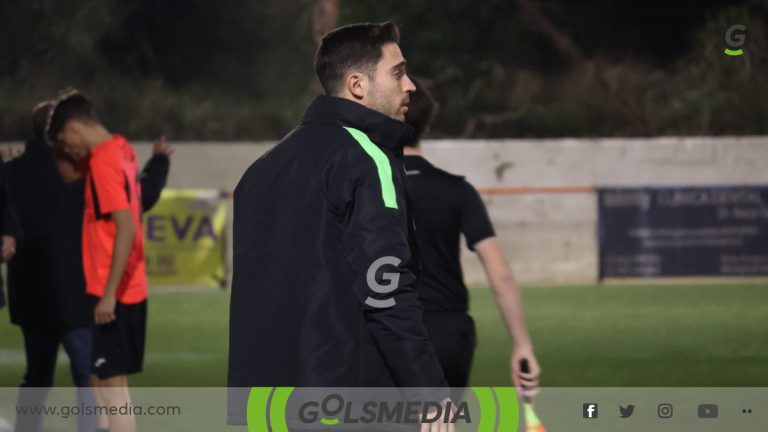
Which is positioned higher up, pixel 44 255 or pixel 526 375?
pixel 44 255

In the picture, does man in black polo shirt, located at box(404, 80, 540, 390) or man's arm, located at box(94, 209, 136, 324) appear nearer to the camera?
man in black polo shirt, located at box(404, 80, 540, 390)

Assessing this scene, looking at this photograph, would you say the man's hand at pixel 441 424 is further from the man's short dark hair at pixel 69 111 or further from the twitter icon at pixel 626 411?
the twitter icon at pixel 626 411

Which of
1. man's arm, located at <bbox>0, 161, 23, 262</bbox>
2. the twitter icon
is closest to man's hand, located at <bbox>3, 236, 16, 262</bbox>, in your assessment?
man's arm, located at <bbox>0, 161, 23, 262</bbox>

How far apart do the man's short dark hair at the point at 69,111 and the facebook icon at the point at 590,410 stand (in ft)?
12.6

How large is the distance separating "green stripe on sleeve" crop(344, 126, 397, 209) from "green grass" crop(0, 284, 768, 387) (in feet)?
22.9

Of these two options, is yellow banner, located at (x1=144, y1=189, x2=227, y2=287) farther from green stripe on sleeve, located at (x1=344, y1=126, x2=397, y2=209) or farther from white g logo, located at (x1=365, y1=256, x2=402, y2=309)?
white g logo, located at (x1=365, y1=256, x2=402, y2=309)

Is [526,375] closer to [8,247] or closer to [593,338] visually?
[8,247]

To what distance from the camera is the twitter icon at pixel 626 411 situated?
8776 mm

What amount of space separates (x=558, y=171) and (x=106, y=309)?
13758 mm

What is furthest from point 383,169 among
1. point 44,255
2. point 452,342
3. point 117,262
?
point 44,255

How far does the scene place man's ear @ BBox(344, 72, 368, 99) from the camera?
12.8ft

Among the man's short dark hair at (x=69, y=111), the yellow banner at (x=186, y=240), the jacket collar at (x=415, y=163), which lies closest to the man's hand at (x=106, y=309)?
the man's short dark hair at (x=69, y=111)

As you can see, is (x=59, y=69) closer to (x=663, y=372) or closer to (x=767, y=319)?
(x=767, y=319)

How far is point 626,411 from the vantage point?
889 centimetres
